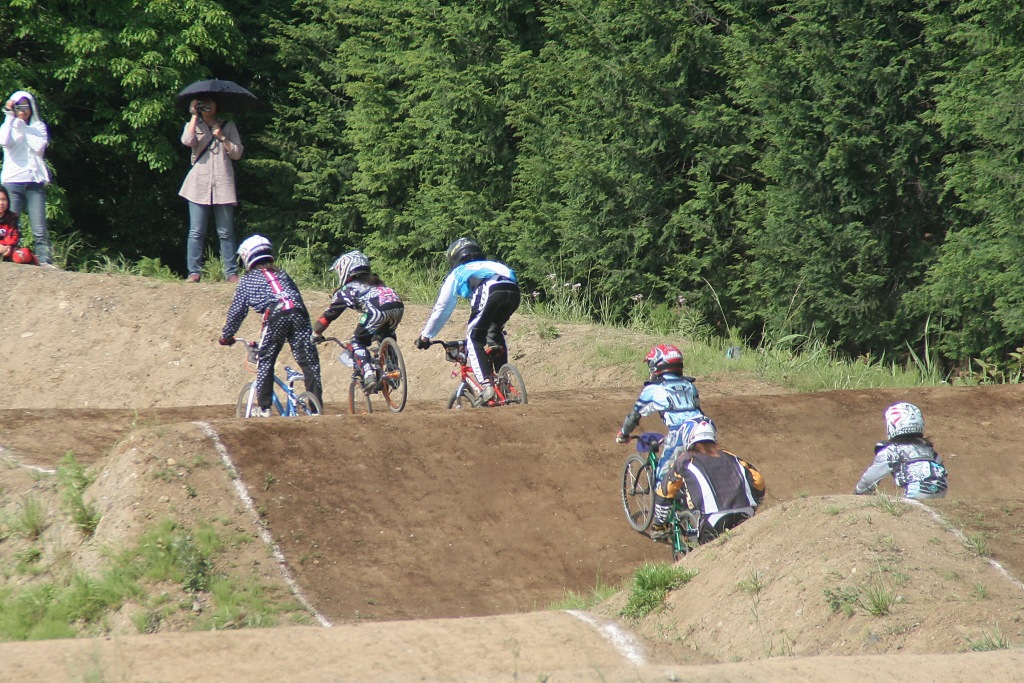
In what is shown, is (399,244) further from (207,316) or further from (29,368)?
(29,368)

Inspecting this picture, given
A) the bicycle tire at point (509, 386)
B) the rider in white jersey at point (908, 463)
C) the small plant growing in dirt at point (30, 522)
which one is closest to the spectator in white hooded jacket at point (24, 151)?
the bicycle tire at point (509, 386)

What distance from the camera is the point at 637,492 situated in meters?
9.24

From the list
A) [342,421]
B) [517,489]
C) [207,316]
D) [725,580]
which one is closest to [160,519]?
[342,421]

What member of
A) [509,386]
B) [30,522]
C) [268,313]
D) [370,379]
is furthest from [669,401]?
[30,522]

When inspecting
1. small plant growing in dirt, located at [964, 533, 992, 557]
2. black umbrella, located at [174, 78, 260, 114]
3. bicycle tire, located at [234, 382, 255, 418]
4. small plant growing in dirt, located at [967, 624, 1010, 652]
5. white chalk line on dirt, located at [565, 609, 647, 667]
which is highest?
black umbrella, located at [174, 78, 260, 114]

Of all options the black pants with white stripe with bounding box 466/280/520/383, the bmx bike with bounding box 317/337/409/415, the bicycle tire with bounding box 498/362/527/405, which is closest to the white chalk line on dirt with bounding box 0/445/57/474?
the bmx bike with bounding box 317/337/409/415

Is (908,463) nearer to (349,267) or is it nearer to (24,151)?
(349,267)

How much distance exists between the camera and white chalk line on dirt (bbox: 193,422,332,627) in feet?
25.5

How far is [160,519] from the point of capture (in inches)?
324

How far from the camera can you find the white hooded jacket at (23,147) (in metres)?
15.9

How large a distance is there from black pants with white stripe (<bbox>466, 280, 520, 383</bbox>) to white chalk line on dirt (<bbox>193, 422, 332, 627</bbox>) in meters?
2.81

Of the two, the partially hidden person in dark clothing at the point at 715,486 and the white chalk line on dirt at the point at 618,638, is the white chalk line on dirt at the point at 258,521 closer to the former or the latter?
the white chalk line on dirt at the point at 618,638

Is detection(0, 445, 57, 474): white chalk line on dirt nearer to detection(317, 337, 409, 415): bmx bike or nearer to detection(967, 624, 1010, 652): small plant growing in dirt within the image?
detection(317, 337, 409, 415): bmx bike

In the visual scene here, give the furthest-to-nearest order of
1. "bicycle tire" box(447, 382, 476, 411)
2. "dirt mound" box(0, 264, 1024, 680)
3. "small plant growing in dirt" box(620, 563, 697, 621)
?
"bicycle tire" box(447, 382, 476, 411) → "small plant growing in dirt" box(620, 563, 697, 621) → "dirt mound" box(0, 264, 1024, 680)
